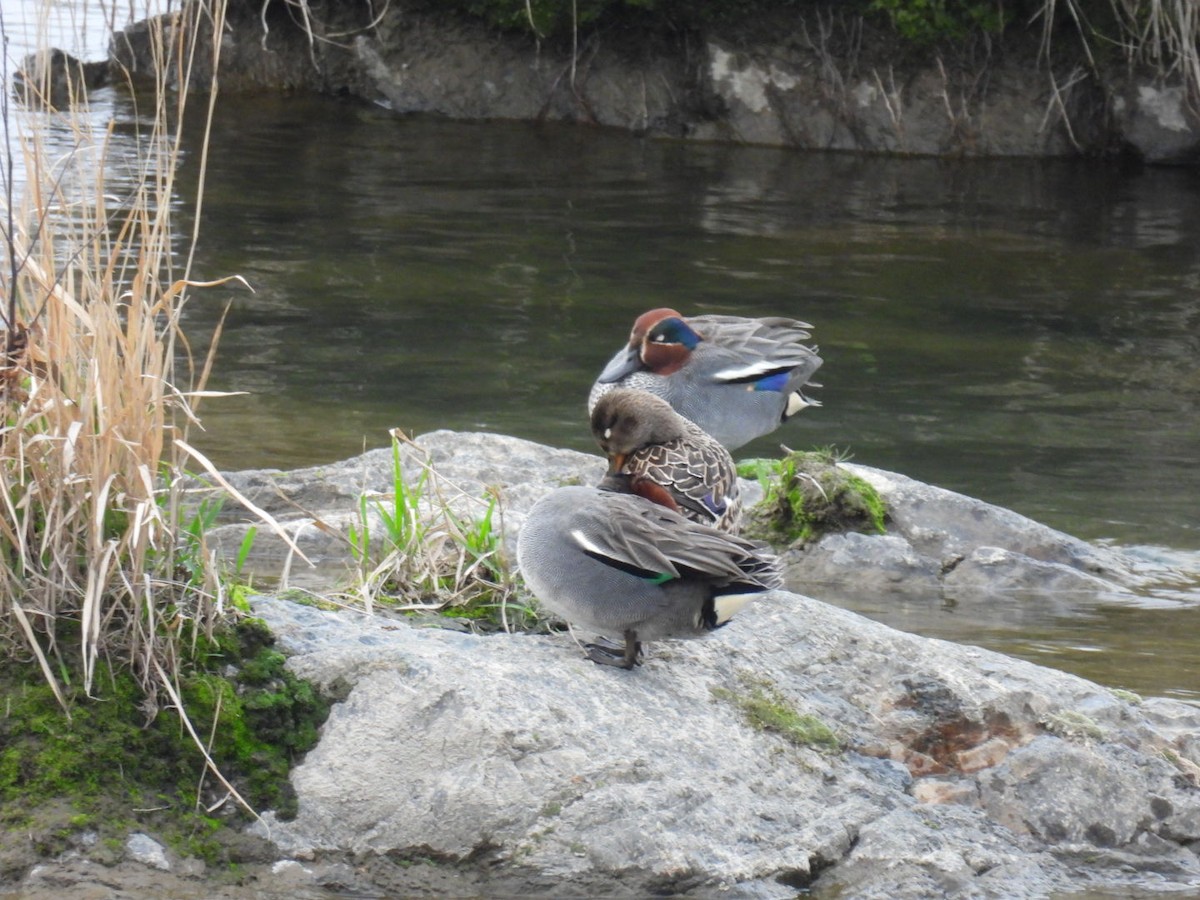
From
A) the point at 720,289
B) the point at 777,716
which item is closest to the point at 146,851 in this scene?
the point at 777,716

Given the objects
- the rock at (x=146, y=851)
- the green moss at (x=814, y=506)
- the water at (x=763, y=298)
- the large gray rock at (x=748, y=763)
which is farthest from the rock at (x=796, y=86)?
the rock at (x=146, y=851)

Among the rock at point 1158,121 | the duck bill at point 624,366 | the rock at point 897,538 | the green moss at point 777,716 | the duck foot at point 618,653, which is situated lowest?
the rock at point 897,538

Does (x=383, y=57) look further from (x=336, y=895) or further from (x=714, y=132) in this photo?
(x=336, y=895)

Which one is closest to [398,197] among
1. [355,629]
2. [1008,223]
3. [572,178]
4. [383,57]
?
[572,178]

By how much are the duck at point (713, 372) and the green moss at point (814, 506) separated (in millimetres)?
285

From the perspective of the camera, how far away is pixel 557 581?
3.54 metres

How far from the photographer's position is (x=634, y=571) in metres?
3.49

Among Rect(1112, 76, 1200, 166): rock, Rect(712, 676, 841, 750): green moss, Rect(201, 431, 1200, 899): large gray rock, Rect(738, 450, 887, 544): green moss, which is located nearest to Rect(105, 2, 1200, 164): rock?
Rect(1112, 76, 1200, 166): rock

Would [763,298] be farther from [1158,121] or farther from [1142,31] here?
[1158,121]

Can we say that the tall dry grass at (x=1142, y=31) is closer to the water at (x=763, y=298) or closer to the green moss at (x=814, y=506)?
the water at (x=763, y=298)

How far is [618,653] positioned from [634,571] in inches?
13.9

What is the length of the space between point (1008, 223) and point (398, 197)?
5.60 m

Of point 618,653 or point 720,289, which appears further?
point 720,289

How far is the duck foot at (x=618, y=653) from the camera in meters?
3.65
